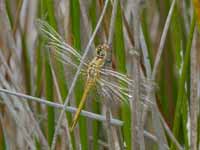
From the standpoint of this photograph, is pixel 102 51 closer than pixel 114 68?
Yes

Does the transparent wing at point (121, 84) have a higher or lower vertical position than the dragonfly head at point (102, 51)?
lower

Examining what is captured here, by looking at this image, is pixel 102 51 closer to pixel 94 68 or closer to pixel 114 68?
pixel 94 68

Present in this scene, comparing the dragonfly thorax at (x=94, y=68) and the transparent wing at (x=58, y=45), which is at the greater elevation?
the transparent wing at (x=58, y=45)

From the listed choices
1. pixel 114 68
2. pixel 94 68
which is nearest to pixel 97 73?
pixel 94 68

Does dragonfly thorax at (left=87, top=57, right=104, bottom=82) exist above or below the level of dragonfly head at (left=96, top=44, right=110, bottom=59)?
below

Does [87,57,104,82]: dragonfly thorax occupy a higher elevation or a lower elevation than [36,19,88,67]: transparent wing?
lower
